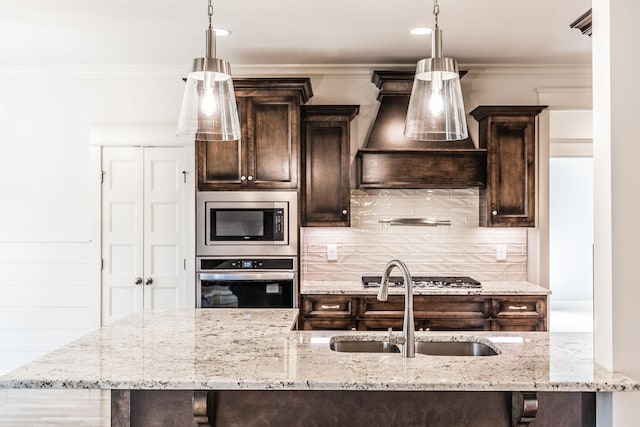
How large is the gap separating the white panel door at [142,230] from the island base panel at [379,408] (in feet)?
8.94

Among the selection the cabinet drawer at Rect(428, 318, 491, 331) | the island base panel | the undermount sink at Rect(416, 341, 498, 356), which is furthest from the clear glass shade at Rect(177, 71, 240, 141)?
the cabinet drawer at Rect(428, 318, 491, 331)

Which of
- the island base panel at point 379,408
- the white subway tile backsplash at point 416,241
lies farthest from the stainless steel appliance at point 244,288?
the island base panel at point 379,408

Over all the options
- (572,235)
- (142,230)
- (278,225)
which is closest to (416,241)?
(278,225)

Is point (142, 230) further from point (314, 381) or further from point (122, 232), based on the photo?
point (314, 381)

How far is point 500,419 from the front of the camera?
2.03 metres

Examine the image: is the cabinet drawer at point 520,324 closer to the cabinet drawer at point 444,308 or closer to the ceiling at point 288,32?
the cabinet drawer at point 444,308

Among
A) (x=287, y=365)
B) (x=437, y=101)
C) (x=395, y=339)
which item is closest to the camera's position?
(x=287, y=365)

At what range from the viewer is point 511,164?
4.40 metres

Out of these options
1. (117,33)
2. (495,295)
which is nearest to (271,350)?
(495,295)

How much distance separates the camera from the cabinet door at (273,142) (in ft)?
14.0

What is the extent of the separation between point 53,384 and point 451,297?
2.92 meters

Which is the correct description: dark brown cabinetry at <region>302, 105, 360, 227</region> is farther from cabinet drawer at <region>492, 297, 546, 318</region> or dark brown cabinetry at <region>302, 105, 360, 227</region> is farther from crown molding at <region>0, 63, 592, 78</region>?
cabinet drawer at <region>492, 297, 546, 318</region>

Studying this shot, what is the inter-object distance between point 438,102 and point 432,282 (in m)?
2.46

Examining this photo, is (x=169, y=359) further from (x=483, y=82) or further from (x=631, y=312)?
(x=483, y=82)
